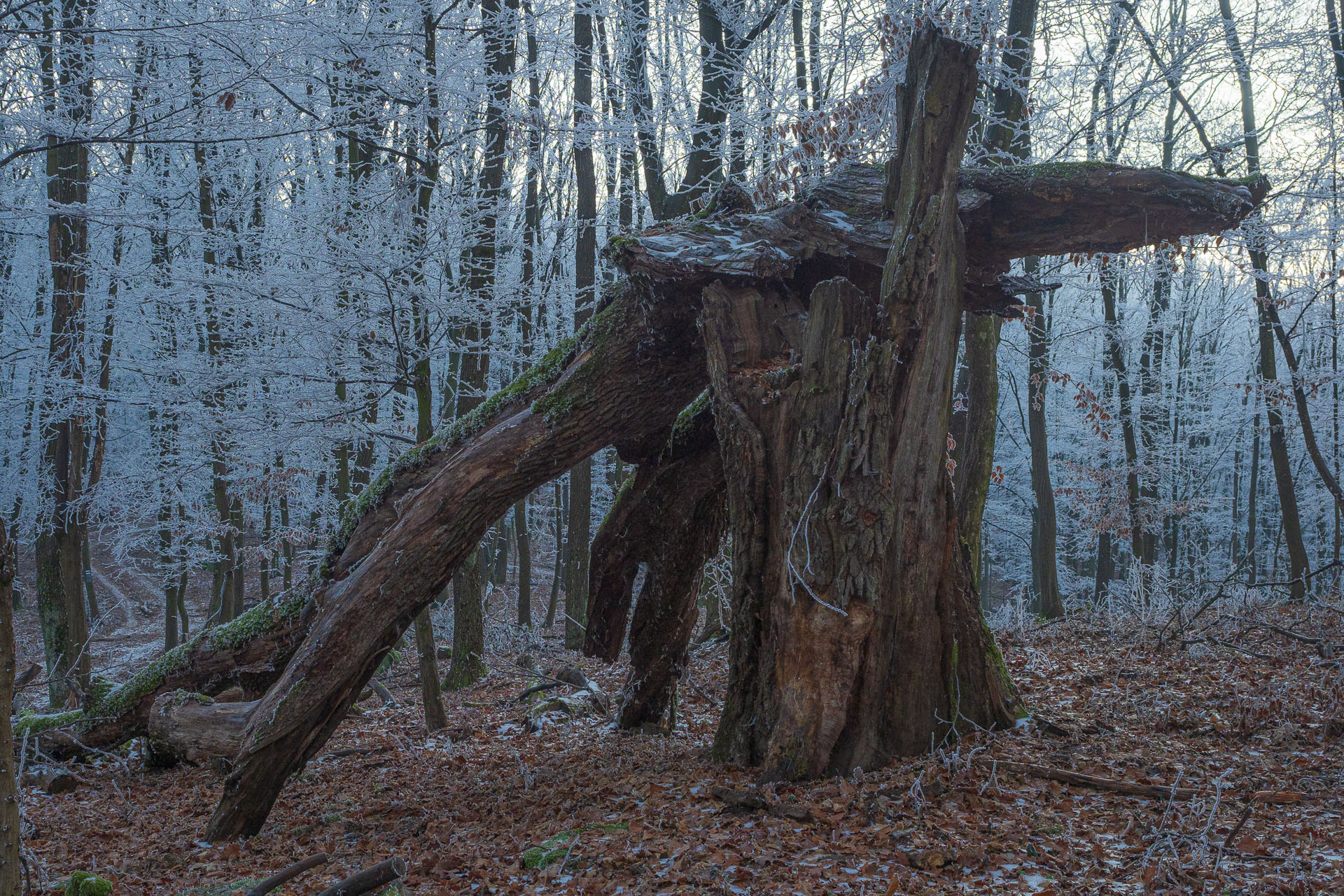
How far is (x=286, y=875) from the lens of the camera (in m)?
3.70

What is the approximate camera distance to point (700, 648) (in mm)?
10852

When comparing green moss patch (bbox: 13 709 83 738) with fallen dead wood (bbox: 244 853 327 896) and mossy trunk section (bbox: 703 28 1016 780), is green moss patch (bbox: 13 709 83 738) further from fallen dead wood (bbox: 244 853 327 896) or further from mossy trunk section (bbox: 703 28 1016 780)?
mossy trunk section (bbox: 703 28 1016 780)

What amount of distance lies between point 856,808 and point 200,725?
4.65 metres

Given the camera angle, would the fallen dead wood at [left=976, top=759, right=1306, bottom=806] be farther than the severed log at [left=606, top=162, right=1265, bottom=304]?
No

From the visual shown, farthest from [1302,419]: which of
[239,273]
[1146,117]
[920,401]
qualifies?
[239,273]

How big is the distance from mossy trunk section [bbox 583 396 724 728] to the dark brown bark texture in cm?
30

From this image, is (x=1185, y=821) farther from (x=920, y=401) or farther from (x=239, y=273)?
(x=239, y=273)

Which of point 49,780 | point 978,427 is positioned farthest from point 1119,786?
point 49,780

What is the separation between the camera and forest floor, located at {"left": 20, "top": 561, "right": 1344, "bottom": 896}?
9.65 ft

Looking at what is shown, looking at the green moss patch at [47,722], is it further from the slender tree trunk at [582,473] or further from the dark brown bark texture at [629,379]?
the slender tree trunk at [582,473]

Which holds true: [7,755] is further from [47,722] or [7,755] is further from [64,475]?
[64,475]

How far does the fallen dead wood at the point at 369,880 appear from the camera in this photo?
324cm

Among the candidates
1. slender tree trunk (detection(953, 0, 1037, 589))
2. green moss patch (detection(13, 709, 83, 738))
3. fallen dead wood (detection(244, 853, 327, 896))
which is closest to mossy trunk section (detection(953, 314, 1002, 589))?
slender tree trunk (detection(953, 0, 1037, 589))

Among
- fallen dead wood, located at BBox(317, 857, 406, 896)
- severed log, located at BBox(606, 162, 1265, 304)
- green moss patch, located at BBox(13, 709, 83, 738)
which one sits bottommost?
green moss patch, located at BBox(13, 709, 83, 738)
